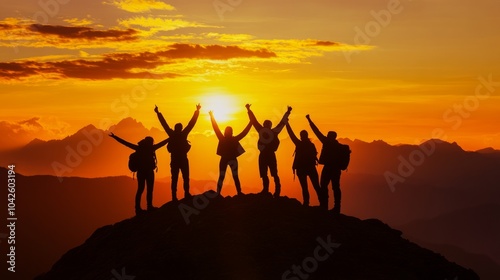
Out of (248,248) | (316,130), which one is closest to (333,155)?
(316,130)

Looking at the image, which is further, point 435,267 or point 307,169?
point 307,169

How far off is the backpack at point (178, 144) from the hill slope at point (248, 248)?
2.48 meters

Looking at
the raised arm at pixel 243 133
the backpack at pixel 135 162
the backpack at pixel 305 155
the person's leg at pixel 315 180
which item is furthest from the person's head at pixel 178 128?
the person's leg at pixel 315 180

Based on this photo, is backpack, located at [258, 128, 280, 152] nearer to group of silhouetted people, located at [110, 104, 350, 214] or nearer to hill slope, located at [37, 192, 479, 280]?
group of silhouetted people, located at [110, 104, 350, 214]

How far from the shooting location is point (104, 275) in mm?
22156

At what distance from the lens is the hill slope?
67.3 ft

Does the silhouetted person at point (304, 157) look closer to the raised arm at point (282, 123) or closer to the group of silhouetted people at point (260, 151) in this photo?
the group of silhouetted people at point (260, 151)

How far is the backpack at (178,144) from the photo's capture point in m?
24.3

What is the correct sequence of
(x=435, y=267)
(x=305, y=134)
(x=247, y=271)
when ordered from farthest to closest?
(x=305, y=134), (x=435, y=267), (x=247, y=271)

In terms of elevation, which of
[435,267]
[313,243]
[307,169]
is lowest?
[435,267]

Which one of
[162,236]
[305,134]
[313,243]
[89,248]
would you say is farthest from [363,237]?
[89,248]

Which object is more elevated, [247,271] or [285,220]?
[285,220]

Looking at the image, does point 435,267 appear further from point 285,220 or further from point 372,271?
point 285,220

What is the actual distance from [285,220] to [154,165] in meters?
5.92
